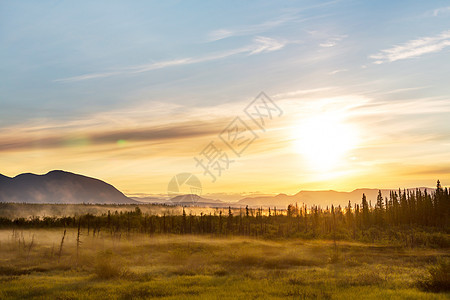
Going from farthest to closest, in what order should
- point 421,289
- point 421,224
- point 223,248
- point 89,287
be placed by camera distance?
point 421,224 → point 223,248 → point 89,287 → point 421,289

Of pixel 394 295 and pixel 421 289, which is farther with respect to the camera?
pixel 421 289

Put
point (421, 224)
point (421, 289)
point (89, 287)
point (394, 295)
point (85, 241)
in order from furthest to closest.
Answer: point (421, 224) < point (85, 241) < point (89, 287) < point (421, 289) < point (394, 295)

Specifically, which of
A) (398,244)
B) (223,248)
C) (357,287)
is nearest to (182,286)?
(357,287)

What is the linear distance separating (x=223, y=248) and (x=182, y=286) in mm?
61859

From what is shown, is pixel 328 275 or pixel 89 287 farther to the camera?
pixel 328 275

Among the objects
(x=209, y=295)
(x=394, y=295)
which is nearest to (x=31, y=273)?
(x=209, y=295)

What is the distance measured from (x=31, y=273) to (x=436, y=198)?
503 ft

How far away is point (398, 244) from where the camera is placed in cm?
10438

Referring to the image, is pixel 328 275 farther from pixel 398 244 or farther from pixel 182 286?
pixel 398 244

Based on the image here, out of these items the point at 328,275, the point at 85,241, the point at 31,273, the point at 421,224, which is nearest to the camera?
the point at 328,275

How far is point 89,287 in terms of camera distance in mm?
37062

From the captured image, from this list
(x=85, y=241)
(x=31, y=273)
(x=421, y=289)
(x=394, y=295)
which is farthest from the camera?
(x=85, y=241)

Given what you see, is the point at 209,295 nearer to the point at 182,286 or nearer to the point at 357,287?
the point at 182,286

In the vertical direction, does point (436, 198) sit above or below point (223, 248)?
above
